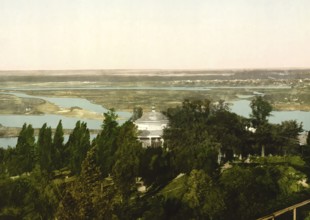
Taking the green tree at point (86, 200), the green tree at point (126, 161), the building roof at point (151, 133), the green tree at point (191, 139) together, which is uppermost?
the green tree at point (86, 200)

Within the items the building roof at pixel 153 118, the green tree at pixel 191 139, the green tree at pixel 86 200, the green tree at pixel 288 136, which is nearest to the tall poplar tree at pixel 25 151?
the green tree at pixel 191 139

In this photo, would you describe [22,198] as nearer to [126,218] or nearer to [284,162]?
[126,218]

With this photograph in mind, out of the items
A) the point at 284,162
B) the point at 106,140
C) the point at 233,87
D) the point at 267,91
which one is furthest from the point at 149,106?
the point at 284,162

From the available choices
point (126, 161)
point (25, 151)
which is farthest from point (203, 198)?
point (25, 151)

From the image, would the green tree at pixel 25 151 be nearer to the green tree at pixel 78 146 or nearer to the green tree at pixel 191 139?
the green tree at pixel 78 146

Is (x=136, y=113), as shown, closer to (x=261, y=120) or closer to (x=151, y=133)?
(x=151, y=133)

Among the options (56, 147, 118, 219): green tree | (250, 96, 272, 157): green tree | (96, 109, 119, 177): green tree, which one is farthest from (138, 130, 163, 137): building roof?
(56, 147, 118, 219): green tree
